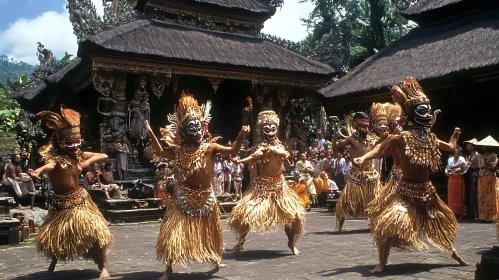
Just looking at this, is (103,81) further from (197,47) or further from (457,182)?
(457,182)

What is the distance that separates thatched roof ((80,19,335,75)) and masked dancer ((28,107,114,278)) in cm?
1003

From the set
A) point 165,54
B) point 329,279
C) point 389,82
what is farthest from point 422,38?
point 329,279

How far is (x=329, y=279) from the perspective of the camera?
5.19 meters

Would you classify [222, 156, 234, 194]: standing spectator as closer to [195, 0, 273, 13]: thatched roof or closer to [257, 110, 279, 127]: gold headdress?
[195, 0, 273, 13]: thatched roof

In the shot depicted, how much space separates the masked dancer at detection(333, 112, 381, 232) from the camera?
8.64 meters

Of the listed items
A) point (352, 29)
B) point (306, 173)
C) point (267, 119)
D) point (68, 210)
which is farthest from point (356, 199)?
point (352, 29)

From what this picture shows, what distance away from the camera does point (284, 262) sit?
6.32m

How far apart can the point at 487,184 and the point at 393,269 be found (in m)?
5.93

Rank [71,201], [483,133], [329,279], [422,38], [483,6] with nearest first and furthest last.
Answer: [329,279], [71,201], [483,133], [483,6], [422,38]

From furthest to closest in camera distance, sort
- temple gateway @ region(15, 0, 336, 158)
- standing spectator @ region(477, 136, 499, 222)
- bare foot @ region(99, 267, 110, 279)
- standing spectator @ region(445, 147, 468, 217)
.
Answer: temple gateway @ region(15, 0, 336, 158)
standing spectator @ region(445, 147, 468, 217)
standing spectator @ region(477, 136, 499, 222)
bare foot @ region(99, 267, 110, 279)

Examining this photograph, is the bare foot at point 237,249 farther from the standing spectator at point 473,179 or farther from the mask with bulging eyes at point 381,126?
the standing spectator at point 473,179

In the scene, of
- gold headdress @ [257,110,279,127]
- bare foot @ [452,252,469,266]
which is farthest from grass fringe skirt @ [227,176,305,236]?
bare foot @ [452,252,469,266]

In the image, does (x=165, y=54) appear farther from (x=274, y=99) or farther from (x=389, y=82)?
(x=389, y=82)

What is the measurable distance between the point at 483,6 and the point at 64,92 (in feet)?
53.6
